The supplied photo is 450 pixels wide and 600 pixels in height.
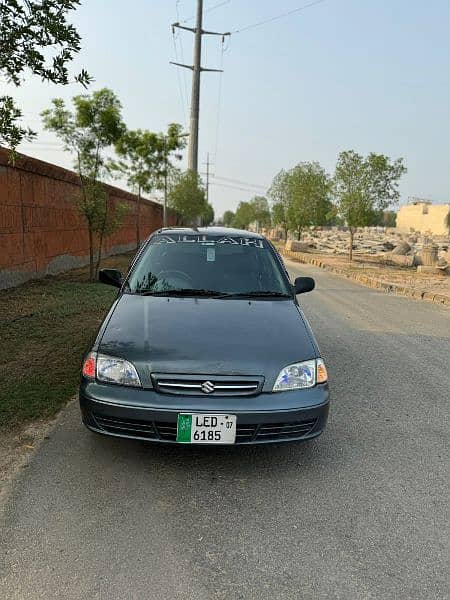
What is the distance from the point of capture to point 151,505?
2.83m

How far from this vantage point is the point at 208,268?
4461 millimetres

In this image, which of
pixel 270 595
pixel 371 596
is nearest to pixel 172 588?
pixel 270 595

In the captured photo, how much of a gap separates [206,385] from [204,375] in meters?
0.06

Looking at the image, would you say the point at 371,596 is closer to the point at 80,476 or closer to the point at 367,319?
the point at 80,476

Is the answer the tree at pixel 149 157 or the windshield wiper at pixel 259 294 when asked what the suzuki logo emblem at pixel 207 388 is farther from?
the tree at pixel 149 157

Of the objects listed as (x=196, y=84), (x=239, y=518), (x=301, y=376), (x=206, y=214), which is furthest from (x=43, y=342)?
(x=206, y=214)

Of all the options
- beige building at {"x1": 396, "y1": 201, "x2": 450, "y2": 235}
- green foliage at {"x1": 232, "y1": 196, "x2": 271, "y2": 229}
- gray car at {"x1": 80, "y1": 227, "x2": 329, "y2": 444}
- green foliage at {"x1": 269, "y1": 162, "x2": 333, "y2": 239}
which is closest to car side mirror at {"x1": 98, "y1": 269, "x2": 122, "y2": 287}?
gray car at {"x1": 80, "y1": 227, "x2": 329, "y2": 444}

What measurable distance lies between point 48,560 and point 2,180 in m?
8.15

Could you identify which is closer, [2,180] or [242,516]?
[242,516]

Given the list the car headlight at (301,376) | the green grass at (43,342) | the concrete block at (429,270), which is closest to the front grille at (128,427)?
the car headlight at (301,376)

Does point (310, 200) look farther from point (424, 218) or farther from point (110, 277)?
point (424, 218)

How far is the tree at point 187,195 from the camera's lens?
1124 inches

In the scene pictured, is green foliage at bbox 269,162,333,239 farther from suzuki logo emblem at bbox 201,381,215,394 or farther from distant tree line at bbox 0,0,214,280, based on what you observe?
suzuki logo emblem at bbox 201,381,215,394

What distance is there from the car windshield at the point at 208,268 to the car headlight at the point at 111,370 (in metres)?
1.04
